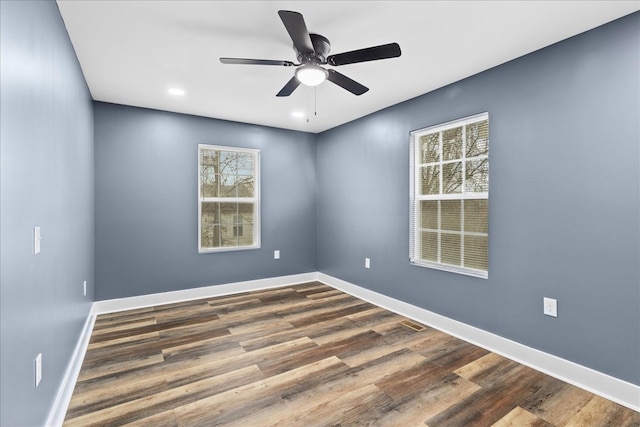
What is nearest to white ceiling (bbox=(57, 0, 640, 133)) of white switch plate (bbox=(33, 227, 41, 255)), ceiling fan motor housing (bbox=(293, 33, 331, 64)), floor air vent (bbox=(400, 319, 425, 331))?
ceiling fan motor housing (bbox=(293, 33, 331, 64))

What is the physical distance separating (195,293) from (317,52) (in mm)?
3401

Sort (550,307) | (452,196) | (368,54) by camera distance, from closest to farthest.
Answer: (368,54)
(550,307)
(452,196)

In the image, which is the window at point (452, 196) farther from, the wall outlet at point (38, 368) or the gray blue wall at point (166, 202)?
the wall outlet at point (38, 368)

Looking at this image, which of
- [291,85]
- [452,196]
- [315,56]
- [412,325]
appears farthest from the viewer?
[412,325]

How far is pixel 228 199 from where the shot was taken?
441 centimetres

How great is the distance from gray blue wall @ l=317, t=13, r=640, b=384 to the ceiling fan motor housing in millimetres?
1514

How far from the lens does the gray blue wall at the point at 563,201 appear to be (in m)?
1.99

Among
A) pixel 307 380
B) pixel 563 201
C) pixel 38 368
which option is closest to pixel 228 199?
pixel 307 380

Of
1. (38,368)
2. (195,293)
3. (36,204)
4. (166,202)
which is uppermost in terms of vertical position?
(166,202)

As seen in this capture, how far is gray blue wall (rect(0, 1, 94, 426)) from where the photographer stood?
1.14 metres

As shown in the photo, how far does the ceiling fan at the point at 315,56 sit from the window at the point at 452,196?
120 centimetres

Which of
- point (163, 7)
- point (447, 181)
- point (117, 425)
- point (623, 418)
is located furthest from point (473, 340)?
point (163, 7)

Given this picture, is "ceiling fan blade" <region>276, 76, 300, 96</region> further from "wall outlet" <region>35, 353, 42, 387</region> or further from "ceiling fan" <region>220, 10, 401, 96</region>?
"wall outlet" <region>35, 353, 42, 387</region>

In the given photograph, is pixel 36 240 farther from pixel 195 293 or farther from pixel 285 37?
pixel 195 293
